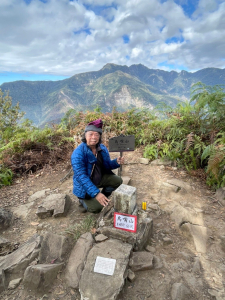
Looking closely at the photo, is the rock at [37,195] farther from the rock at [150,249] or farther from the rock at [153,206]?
the rock at [150,249]

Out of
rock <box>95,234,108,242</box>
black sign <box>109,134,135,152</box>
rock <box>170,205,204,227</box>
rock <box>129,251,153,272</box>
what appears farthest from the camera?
black sign <box>109,134,135,152</box>

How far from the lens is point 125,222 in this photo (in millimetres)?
2523

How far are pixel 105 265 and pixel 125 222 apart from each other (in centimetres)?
62

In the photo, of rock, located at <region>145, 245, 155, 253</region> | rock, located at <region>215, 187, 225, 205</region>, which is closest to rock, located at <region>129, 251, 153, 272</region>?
rock, located at <region>145, 245, 155, 253</region>

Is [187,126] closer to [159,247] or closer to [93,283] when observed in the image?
[159,247]

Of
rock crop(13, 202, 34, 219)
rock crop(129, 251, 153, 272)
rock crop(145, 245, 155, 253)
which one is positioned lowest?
Answer: rock crop(13, 202, 34, 219)

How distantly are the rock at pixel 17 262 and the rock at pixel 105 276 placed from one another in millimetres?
806

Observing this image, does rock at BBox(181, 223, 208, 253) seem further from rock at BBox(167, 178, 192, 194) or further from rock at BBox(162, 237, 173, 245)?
rock at BBox(167, 178, 192, 194)

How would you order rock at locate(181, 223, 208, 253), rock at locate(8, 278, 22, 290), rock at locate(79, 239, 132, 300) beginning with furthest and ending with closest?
1. rock at locate(181, 223, 208, 253)
2. rock at locate(8, 278, 22, 290)
3. rock at locate(79, 239, 132, 300)

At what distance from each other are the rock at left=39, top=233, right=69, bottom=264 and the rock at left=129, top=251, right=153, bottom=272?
3.16ft

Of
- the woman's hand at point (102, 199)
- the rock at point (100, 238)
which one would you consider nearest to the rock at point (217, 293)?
the rock at point (100, 238)

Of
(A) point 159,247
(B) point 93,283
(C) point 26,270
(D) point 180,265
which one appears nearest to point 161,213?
(A) point 159,247

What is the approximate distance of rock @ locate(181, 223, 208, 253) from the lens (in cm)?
266

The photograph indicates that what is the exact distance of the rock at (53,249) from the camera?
2.33m
